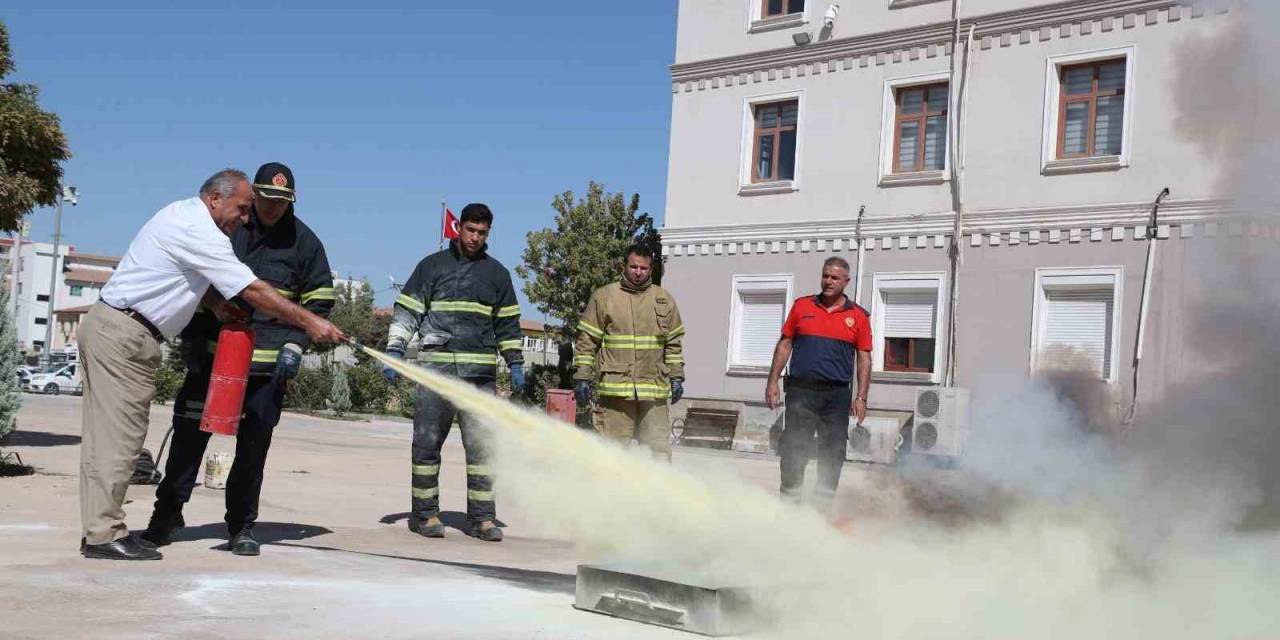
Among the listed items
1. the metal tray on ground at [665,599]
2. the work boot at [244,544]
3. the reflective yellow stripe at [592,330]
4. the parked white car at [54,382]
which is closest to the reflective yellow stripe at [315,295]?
the work boot at [244,544]

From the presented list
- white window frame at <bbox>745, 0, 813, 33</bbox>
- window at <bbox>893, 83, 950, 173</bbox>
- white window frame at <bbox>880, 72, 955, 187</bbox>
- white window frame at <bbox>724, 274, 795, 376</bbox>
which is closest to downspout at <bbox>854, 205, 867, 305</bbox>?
white window frame at <bbox>880, 72, 955, 187</bbox>

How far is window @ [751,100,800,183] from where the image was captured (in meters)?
25.4

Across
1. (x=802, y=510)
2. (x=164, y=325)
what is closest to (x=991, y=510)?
(x=802, y=510)

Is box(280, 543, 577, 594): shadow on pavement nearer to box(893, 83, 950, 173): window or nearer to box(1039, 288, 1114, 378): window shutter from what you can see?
box(1039, 288, 1114, 378): window shutter

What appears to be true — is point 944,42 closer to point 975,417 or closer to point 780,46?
point 780,46

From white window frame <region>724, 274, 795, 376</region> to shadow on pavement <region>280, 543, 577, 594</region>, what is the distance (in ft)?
60.2

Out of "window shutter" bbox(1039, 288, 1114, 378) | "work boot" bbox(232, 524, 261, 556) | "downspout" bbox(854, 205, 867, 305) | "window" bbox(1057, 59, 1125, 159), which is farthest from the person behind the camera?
"downspout" bbox(854, 205, 867, 305)

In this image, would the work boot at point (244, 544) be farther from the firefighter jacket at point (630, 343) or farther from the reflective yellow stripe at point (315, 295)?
the firefighter jacket at point (630, 343)

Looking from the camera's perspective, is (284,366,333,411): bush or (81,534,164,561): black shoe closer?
(81,534,164,561): black shoe

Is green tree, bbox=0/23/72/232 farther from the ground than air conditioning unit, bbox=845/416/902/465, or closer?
farther from the ground

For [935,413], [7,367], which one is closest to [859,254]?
[935,413]

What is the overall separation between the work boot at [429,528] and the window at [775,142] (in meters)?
18.0

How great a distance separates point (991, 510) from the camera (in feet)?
20.5

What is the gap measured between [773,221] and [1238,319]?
18.6 meters
